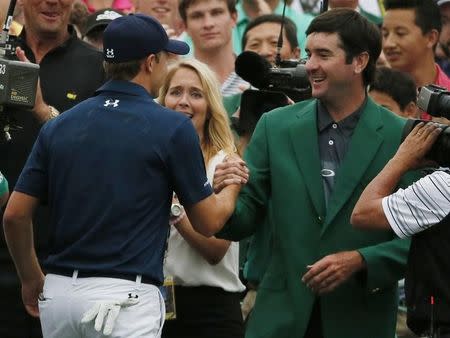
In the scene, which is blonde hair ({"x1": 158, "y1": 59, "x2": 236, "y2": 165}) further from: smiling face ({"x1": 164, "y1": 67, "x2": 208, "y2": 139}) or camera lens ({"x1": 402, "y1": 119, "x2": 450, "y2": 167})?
camera lens ({"x1": 402, "y1": 119, "x2": 450, "y2": 167})

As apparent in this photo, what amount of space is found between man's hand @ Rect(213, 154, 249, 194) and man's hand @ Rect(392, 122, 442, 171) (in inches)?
28.6

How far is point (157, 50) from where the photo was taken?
266 inches

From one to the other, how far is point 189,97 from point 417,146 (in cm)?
202

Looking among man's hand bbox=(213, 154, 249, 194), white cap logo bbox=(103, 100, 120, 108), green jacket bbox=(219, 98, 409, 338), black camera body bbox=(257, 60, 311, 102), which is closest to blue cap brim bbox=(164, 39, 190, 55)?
white cap logo bbox=(103, 100, 120, 108)

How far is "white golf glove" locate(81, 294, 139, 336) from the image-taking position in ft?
21.0

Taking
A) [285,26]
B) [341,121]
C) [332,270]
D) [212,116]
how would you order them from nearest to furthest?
[332,270], [341,121], [212,116], [285,26]

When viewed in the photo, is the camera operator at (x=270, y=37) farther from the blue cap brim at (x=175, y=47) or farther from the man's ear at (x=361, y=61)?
the blue cap brim at (x=175, y=47)

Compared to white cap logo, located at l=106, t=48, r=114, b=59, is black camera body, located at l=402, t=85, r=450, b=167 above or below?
below

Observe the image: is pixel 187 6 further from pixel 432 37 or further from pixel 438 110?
pixel 438 110

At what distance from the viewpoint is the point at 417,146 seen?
675 cm

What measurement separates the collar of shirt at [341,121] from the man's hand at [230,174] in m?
Result: 0.52

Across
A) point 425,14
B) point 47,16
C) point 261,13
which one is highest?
point 47,16

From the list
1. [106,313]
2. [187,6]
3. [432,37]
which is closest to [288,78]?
[106,313]

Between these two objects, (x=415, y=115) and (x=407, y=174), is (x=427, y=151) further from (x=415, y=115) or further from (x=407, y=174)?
(x=415, y=115)
